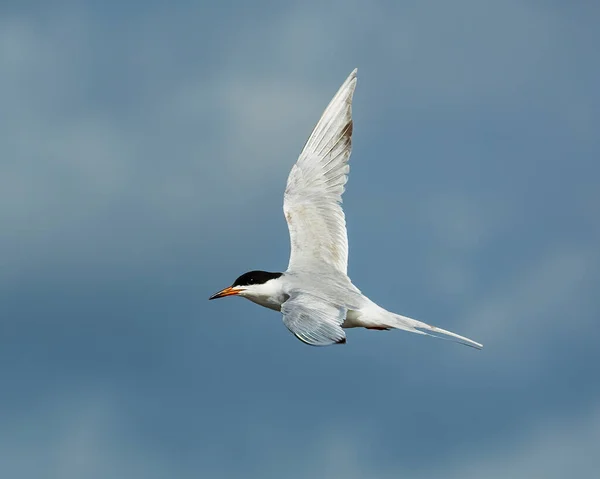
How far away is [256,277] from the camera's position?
16344 mm

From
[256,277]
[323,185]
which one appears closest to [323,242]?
[323,185]

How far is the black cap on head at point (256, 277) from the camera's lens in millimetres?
16281

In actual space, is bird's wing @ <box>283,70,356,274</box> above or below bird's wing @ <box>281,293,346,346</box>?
above

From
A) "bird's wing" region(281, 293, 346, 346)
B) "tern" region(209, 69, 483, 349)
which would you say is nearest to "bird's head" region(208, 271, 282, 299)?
"tern" region(209, 69, 483, 349)

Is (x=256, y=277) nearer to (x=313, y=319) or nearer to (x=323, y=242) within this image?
(x=323, y=242)

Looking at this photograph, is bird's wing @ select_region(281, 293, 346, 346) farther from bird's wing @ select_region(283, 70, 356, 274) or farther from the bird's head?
bird's wing @ select_region(283, 70, 356, 274)

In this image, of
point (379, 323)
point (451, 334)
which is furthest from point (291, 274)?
point (451, 334)

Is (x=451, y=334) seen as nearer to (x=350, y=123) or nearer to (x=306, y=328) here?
(x=306, y=328)

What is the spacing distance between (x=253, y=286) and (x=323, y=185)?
2371mm

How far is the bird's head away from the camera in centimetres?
1622

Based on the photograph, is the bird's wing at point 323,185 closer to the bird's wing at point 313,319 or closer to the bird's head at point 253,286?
the bird's head at point 253,286

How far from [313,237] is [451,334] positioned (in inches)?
135

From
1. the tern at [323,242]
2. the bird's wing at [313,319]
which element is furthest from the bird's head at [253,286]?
the bird's wing at [313,319]

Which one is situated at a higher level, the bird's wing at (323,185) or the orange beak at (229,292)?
the bird's wing at (323,185)
